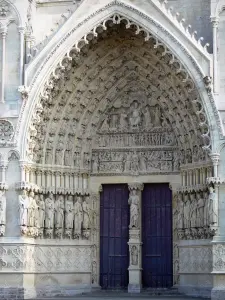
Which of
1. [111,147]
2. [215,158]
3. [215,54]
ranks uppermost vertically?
[215,54]

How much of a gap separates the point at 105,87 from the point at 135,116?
1.08m

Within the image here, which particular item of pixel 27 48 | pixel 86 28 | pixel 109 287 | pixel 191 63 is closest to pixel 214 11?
pixel 191 63

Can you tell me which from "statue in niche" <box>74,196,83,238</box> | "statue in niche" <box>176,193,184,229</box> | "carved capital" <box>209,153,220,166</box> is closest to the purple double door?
"statue in niche" <box>176,193,184,229</box>

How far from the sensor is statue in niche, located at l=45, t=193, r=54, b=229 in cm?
1797

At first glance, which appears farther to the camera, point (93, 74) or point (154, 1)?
point (93, 74)

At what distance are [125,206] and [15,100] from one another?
395cm

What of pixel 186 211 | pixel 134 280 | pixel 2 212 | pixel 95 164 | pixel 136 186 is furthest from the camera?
pixel 95 164

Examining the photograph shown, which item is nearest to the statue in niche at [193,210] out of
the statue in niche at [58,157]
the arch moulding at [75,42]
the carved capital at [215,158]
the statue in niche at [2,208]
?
the carved capital at [215,158]

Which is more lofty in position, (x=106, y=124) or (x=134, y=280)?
(x=106, y=124)

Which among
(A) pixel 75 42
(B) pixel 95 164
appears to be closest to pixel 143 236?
(B) pixel 95 164

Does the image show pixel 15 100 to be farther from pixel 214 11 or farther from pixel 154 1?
pixel 214 11

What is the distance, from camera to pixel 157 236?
18594 mm

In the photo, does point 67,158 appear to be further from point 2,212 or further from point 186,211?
point 186,211

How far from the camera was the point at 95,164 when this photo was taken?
19.0 meters
